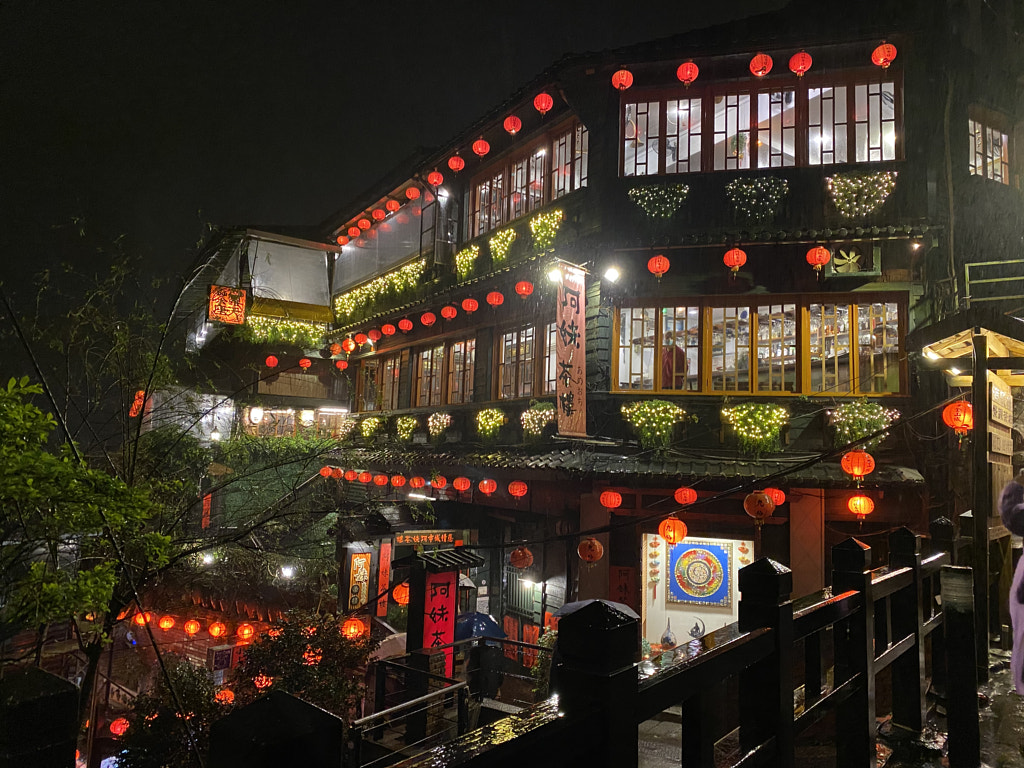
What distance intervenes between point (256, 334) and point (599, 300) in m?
17.7

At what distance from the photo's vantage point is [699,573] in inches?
530

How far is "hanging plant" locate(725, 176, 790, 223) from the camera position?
12891mm

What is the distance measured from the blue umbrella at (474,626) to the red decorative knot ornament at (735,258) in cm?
940

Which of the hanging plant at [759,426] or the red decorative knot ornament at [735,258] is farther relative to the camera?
the hanging plant at [759,426]

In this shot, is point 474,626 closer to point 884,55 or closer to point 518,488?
point 518,488

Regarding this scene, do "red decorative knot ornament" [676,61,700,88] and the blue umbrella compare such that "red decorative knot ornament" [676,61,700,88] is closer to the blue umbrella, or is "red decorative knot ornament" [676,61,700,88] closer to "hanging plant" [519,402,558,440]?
"hanging plant" [519,402,558,440]

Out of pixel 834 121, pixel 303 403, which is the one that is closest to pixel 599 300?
pixel 834 121

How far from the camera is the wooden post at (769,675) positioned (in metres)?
3.35

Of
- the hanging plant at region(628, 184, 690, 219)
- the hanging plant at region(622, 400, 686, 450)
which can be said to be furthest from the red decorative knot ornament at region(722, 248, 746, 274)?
the hanging plant at region(622, 400, 686, 450)

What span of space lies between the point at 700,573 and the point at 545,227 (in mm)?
8731

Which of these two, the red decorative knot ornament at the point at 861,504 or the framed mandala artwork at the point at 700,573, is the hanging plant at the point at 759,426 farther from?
the framed mandala artwork at the point at 700,573

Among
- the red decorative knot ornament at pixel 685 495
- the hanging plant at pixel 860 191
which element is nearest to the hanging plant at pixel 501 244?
the hanging plant at pixel 860 191

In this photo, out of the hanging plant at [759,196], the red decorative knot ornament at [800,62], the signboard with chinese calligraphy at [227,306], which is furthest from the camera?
the signboard with chinese calligraphy at [227,306]

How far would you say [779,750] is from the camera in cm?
333
